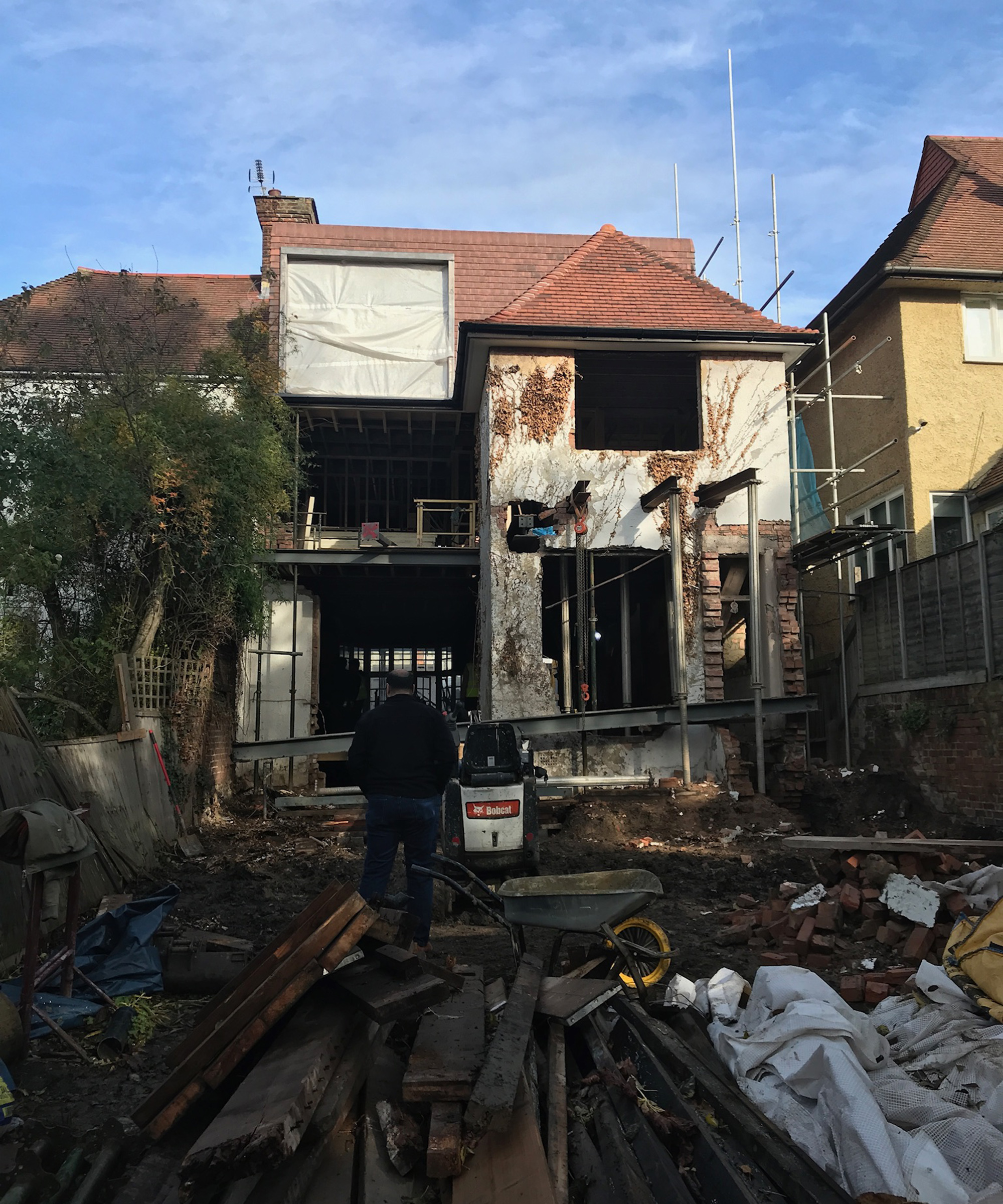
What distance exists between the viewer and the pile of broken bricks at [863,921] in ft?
19.3

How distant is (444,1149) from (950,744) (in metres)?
11.0

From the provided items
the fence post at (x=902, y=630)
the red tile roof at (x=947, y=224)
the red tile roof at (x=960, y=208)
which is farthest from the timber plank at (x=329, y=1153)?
the red tile roof at (x=960, y=208)

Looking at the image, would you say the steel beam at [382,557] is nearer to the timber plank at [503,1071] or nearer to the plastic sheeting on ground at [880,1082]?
the plastic sheeting on ground at [880,1082]

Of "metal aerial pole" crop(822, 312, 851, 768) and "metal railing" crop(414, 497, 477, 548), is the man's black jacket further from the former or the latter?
"metal railing" crop(414, 497, 477, 548)

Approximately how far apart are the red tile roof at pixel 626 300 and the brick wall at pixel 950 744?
23.1 ft

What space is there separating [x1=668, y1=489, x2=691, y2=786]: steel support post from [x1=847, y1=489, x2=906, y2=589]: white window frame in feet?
9.98

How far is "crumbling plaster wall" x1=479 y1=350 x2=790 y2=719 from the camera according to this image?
15078mm

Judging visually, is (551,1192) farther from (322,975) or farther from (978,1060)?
(978,1060)

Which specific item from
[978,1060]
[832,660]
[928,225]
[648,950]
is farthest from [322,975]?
[928,225]

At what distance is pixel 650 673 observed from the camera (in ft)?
61.5

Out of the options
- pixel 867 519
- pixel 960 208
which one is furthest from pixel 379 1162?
pixel 960 208

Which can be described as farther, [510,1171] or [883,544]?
[883,544]

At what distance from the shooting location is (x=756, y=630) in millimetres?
14219

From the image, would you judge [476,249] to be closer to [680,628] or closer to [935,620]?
[680,628]
